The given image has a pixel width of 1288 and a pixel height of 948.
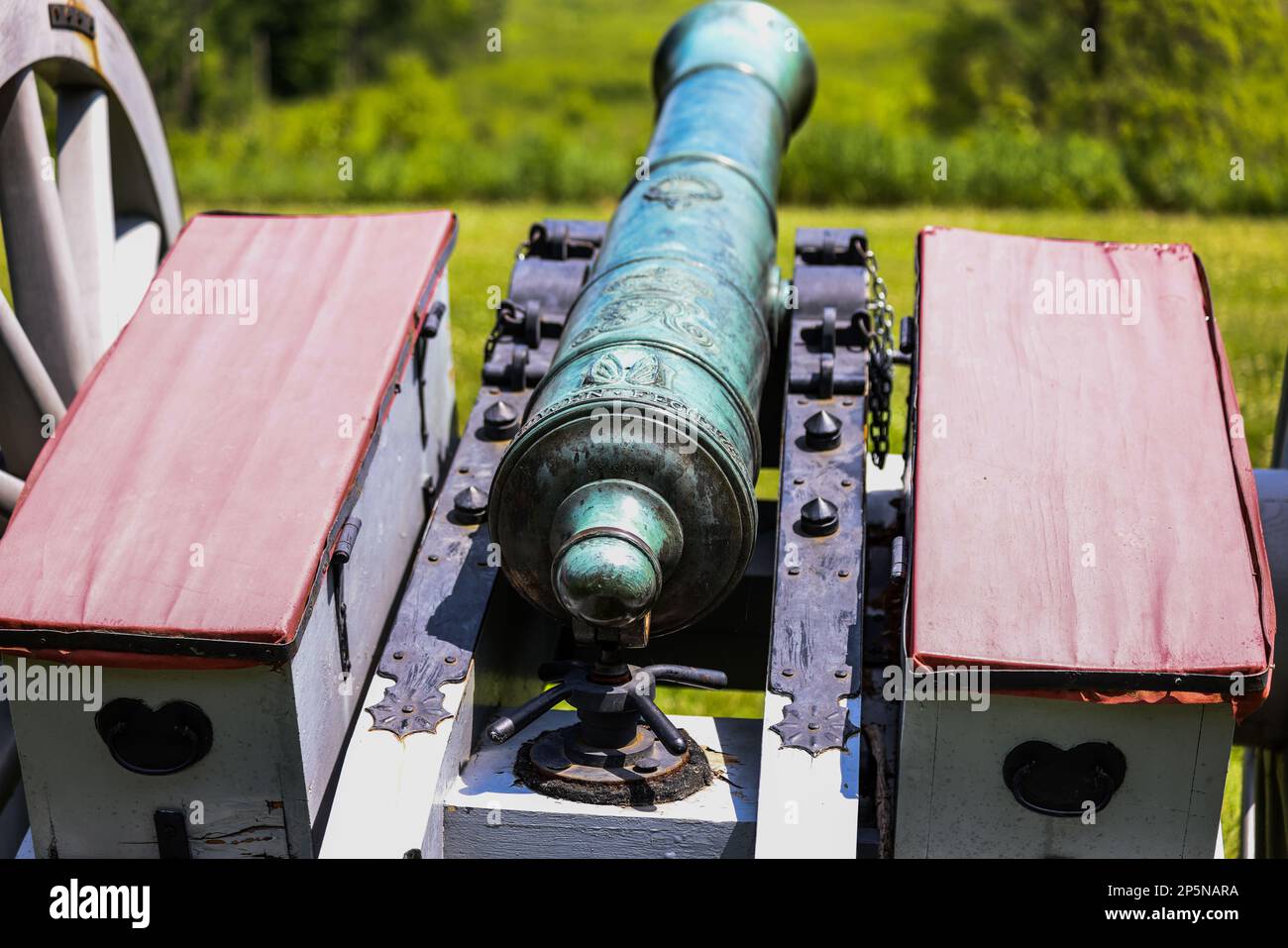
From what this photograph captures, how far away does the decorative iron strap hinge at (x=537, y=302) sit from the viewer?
442 cm

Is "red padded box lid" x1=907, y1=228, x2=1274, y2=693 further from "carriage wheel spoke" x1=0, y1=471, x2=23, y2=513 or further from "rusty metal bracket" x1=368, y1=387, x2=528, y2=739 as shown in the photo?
"carriage wheel spoke" x1=0, y1=471, x2=23, y2=513

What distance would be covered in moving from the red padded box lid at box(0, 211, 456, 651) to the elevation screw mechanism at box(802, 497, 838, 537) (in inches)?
36.5

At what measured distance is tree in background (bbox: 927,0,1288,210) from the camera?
17438 mm

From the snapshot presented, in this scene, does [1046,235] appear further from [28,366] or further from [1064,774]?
[1064,774]

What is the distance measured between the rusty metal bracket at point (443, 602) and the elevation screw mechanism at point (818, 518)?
67cm

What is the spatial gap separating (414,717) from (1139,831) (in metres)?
1.37

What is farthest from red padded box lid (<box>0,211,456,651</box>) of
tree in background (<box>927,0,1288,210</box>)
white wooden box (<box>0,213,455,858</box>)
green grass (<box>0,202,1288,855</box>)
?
tree in background (<box>927,0,1288,210</box>)

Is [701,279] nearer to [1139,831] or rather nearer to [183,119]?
[1139,831]

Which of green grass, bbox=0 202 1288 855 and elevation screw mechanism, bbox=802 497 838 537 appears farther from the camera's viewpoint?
green grass, bbox=0 202 1288 855

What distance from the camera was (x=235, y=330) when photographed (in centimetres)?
380

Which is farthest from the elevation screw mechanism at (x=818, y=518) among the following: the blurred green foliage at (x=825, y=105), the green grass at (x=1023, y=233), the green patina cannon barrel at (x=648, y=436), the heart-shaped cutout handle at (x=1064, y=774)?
the blurred green foliage at (x=825, y=105)

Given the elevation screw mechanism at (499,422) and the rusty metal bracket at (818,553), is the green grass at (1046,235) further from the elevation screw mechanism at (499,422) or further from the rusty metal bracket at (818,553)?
the elevation screw mechanism at (499,422)

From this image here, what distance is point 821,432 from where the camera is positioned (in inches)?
156

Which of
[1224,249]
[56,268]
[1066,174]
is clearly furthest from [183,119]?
[56,268]
